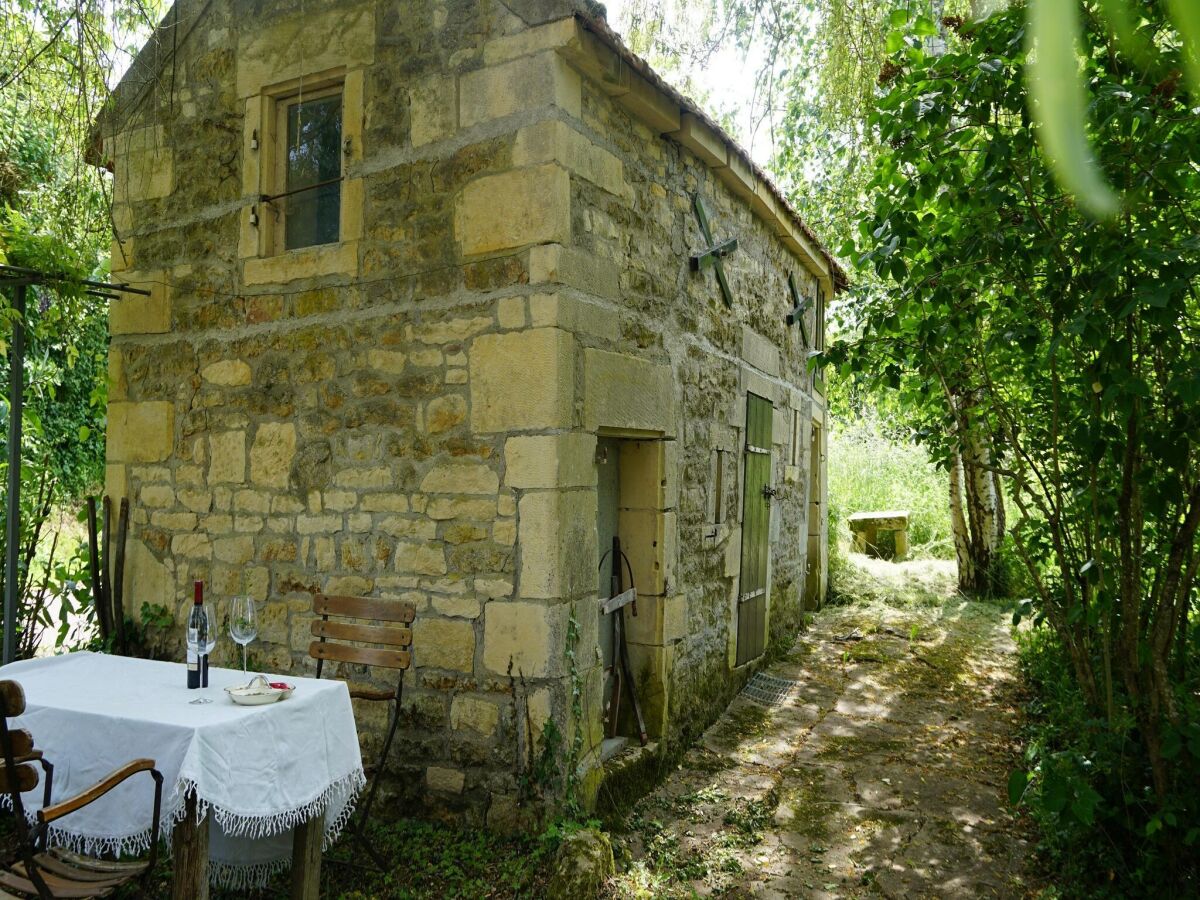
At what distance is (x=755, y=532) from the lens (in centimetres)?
678

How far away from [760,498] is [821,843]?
301cm

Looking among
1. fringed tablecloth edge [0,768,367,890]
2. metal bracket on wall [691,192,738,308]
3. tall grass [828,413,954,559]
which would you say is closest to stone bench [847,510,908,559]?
tall grass [828,413,954,559]

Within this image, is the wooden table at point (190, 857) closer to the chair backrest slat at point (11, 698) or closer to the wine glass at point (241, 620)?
the chair backrest slat at point (11, 698)

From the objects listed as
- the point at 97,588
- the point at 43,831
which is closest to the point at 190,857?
the point at 43,831

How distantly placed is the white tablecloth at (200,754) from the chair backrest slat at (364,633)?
1.59ft

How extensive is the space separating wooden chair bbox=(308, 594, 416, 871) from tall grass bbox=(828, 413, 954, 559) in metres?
8.63

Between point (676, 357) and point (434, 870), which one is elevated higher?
point (676, 357)

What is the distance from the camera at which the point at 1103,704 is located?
167 inches

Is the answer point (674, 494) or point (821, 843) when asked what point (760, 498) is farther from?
point (821, 843)

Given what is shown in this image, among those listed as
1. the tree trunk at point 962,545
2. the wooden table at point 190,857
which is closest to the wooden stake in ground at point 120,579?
the wooden table at point 190,857

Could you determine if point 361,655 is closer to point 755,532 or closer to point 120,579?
point 120,579

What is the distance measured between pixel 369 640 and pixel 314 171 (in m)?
2.61

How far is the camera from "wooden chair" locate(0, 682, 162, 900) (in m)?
2.49

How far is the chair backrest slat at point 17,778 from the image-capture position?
8.10 ft
